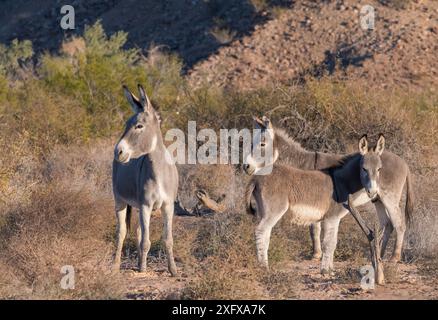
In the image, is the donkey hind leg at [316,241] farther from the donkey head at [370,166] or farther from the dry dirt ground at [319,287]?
the donkey head at [370,166]

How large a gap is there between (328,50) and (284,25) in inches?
98.8

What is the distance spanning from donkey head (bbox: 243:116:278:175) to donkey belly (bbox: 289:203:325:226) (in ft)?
2.50

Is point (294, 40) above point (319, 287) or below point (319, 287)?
above

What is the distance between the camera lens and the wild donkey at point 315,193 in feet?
33.3

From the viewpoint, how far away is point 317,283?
9758 mm

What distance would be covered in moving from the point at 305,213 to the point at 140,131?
2191 millimetres

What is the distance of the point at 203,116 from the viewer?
Result: 18.2 metres

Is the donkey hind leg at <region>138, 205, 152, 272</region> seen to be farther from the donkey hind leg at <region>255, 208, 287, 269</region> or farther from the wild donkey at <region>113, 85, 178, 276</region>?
the donkey hind leg at <region>255, 208, 287, 269</region>

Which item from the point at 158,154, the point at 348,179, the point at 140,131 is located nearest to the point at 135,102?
the point at 140,131

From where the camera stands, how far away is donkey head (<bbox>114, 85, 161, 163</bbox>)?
32.7 feet

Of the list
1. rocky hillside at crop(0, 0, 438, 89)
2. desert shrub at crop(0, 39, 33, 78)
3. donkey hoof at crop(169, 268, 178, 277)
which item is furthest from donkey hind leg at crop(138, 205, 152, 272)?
desert shrub at crop(0, 39, 33, 78)

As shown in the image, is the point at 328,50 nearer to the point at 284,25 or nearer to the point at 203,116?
the point at 284,25

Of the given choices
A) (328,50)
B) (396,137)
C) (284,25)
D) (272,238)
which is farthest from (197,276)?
(284,25)

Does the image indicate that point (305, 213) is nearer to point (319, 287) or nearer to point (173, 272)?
point (319, 287)
